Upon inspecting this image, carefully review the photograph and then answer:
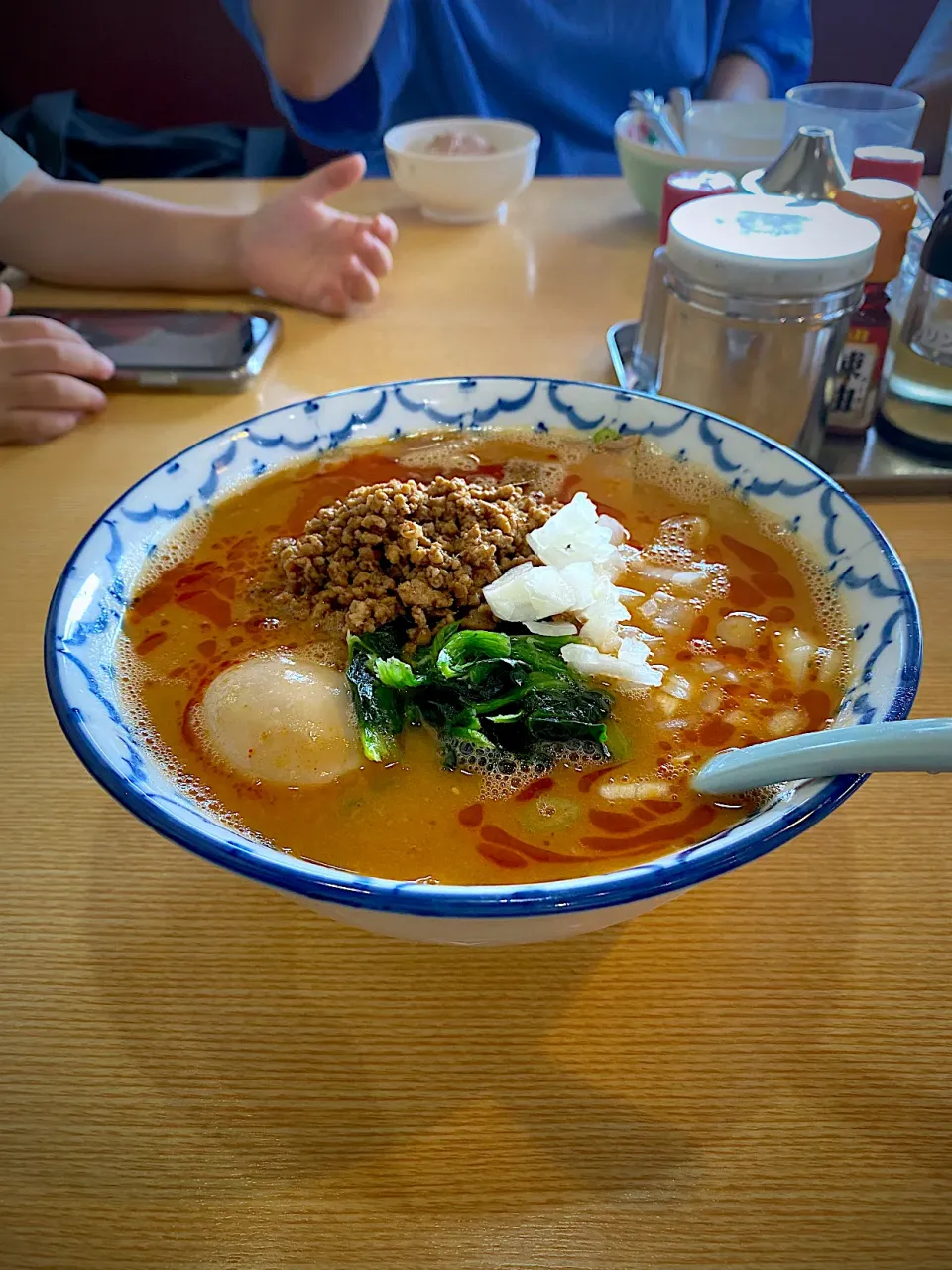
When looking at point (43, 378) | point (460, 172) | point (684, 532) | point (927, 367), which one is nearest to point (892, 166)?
point (927, 367)

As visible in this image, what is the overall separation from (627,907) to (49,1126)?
480 mm

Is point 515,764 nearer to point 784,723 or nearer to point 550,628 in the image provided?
point 550,628

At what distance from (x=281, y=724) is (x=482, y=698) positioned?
20 centimetres

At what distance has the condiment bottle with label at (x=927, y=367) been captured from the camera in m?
1.41

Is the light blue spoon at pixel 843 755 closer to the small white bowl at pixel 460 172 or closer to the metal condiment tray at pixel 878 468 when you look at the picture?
the metal condiment tray at pixel 878 468

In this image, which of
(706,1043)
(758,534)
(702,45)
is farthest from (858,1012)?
(702,45)

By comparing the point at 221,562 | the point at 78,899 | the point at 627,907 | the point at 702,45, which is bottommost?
the point at 78,899

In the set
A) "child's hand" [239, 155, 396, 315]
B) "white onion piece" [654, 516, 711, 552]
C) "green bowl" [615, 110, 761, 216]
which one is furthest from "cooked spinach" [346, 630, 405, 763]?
"green bowl" [615, 110, 761, 216]

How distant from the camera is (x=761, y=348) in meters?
1.37

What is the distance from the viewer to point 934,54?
2857mm

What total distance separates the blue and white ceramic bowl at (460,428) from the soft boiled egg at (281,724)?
0.31 feet

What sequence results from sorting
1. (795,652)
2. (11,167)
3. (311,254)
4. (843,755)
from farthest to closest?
(11,167), (311,254), (795,652), (843,755)

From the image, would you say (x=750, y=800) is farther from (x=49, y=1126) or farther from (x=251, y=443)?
(x=251, y=443)

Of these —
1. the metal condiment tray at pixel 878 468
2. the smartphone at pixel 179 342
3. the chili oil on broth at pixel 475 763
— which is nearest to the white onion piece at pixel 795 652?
the chili oil on broth at pixel 475 763
